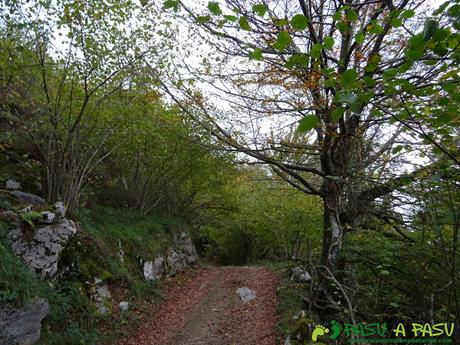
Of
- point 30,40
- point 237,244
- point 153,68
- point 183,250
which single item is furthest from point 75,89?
point 237,244

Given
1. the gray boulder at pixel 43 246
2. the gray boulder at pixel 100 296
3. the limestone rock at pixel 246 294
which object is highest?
the gray boulder at pixel 43 246

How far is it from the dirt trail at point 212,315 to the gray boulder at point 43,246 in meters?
1.70

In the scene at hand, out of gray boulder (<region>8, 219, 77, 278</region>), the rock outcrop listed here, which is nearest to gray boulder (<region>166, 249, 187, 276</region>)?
the rock outcrop

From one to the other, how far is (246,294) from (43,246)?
4943 millimetres

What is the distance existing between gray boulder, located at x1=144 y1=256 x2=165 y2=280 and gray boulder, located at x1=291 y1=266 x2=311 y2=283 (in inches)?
136

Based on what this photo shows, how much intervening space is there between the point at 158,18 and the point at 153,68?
0.89 m

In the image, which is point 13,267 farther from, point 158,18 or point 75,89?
point 158,18

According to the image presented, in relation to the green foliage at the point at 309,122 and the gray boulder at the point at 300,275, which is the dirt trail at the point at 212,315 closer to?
the gray boulder at the point at 300,275

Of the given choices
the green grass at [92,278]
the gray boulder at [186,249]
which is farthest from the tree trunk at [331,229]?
the gray boulder at [186,249]

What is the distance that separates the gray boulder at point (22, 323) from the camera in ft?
10.5

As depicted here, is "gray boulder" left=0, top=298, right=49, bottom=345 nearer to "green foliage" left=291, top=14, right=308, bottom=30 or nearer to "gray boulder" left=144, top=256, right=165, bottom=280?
"gray boulder" left=144, top=256, right=165, bottom=280

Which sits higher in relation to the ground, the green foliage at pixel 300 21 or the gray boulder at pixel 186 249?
the green foliage at pixel 300 21

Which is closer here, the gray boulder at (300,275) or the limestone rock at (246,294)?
the limestone rock at (246,294)

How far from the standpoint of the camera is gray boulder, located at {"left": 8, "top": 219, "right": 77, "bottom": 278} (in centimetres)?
395
